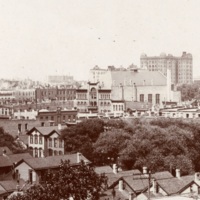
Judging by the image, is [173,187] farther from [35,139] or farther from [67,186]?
[35,139]

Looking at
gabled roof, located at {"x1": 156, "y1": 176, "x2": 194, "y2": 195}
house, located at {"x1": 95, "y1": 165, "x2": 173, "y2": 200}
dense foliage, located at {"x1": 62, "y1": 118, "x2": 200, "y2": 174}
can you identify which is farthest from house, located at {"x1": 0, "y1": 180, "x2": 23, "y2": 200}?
dense foliage, located at {"x1": 62, "y1": 118, "x2": 200, "y2": 174}

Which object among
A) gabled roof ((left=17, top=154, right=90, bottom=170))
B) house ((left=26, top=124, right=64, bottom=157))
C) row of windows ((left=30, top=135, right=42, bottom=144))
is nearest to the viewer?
gabled roof ((left=17, top=154, right=90, bottom=170))

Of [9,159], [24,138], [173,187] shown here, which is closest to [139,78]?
[24,138]

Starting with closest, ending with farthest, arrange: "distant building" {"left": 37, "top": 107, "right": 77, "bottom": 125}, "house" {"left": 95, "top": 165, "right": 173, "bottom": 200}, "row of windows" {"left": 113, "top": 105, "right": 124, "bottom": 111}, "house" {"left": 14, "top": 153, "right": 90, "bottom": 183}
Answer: "house" {"left": 95, "top": 165, "right": 173, "bottom": 200}, "house" {"left": 14, "top": 153, "right": 90, "bottom": 183}, "distant building" {"left": 37, "top": 107, "right": 77, "bottom": 125}, "row of windows" {"left": 113, "top": 105, "right": 124, "bottom": 111}

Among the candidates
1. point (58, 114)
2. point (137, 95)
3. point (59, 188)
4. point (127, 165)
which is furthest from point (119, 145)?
point (137, 95)

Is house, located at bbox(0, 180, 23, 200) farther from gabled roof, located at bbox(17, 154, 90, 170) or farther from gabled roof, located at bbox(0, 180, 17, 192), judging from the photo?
gabled roof, located at bbox(17, 154, 90, 170)

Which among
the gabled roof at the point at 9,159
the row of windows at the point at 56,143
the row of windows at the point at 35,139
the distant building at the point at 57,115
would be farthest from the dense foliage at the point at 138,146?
the distant building at the point at 57,115

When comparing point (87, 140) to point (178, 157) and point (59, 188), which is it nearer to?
point (178, 157)
